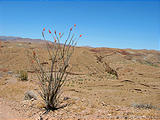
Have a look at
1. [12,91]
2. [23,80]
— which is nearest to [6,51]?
[23,80]

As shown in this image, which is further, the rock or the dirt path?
the rock

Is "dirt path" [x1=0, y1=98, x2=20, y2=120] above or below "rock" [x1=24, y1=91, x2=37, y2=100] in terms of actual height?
below

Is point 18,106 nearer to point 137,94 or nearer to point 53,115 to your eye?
point 53,115

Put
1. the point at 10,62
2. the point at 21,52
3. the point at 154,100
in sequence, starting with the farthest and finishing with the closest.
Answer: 1. the point at 21,52
2. the point at 10,62
3. the point at 154,100

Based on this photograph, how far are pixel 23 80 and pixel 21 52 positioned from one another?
13.5 m

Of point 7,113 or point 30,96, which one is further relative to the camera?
point 30,96

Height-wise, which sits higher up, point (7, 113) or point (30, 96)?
point (30, 96)

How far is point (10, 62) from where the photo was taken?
20.9 metres

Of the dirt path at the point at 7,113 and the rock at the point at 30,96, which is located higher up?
the rock at the point at 30,96

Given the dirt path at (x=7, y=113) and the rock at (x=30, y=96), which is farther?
the rock at (x=30, y=96)

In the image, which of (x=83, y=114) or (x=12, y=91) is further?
(x=12, y=91)

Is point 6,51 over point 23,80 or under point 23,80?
over

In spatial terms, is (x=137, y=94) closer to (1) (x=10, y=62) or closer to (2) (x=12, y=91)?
(2) (x=12, y=91)

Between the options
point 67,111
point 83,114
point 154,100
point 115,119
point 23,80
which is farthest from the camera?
point 23,80
